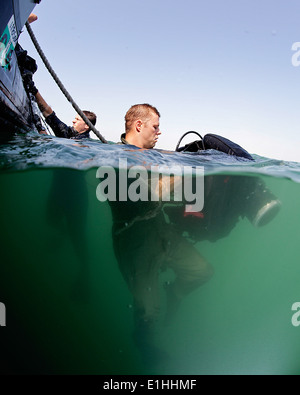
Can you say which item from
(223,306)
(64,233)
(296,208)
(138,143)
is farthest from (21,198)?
(296,208)

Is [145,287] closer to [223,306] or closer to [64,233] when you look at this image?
[64,233]

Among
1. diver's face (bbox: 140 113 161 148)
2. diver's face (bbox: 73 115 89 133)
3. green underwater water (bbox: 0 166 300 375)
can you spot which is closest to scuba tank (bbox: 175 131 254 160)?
green underwater water (bbox: 0 166 300 375)

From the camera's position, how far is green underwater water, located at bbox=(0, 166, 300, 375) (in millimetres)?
5352

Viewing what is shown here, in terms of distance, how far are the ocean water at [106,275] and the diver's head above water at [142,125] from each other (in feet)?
0.60

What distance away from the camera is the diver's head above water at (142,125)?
3949 millimetres

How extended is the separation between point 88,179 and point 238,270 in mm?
5515

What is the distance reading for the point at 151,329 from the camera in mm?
5484

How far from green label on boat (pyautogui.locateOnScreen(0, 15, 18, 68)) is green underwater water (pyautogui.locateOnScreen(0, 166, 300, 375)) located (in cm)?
200

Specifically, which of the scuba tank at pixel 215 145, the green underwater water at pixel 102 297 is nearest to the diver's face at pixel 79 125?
the green underwater water at pixel 102 297

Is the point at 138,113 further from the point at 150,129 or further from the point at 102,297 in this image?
the point at 102,297

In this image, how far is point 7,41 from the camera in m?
2.55

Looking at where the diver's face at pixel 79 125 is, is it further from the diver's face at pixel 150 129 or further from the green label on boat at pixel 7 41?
the green label on boat at pixel 7 41

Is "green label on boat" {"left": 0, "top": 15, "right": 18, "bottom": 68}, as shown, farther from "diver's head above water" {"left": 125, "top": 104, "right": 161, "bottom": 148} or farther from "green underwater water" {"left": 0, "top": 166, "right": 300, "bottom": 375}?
"green underwater water" {"left": 0, "top": 166, "right": 300, "bottom": 375}

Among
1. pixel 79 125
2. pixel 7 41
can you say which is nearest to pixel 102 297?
pixel 79 125
